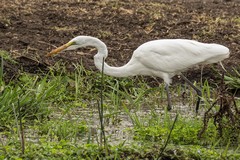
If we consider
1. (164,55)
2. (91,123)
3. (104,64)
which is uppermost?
(164,55)

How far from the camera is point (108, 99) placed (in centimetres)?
1089

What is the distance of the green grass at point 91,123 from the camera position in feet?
24.7

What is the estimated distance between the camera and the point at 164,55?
1080cm

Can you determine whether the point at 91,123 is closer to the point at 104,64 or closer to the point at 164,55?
the point at 104,64

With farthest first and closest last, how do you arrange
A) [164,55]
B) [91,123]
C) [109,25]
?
[109,25] < [164,55] < [91,123]

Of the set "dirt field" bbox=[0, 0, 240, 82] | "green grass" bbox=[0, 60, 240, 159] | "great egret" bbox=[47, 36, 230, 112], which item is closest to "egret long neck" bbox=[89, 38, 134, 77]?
"great egret" bbox=[47, 36, 230, 112]

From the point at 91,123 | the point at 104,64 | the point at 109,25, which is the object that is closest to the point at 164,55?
the point at 104,64

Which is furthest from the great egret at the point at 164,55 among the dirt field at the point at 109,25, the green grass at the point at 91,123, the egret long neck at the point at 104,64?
the dirt field at the point at 109,25

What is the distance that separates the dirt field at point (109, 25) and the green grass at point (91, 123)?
0.93m

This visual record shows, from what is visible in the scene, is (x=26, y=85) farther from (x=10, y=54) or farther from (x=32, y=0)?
(x=32, y=0)

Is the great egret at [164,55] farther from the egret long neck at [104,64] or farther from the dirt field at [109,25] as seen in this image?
the dirt field at [109,25]

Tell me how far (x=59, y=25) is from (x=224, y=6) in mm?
3996

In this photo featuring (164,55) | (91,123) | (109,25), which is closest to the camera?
(91,123)

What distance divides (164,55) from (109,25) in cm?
415
